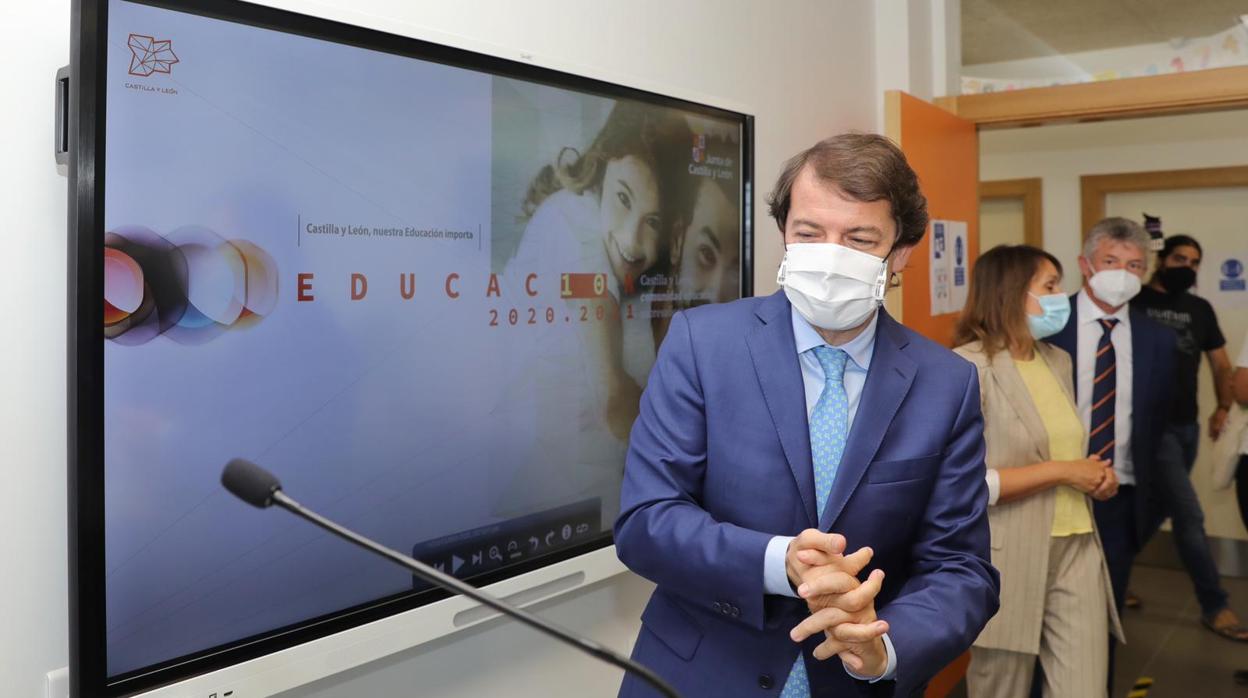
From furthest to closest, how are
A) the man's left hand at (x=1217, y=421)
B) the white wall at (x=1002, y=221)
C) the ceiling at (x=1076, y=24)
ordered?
the white wall at (x=1002, y=221), the man's left hand at (x=1217, y=421), the ceiling at (x=1076, y=24)

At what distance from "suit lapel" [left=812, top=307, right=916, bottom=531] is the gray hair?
1966mm

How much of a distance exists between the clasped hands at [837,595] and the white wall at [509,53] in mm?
856

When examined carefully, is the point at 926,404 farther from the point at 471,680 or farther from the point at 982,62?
the point at 982,62

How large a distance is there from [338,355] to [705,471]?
1.94ft

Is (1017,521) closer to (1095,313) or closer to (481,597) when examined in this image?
(1095,313)

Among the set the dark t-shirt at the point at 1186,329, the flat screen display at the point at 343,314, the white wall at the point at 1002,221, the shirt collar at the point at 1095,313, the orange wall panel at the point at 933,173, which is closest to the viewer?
the flat screen display at the point at 343,314

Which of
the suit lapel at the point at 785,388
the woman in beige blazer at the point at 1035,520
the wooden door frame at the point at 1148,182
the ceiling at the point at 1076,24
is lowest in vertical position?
the woman in beige blazer at the point at 1035,520

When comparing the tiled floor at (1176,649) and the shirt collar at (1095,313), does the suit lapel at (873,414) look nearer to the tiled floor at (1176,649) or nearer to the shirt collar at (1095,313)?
the shirt collar at (1095,313)

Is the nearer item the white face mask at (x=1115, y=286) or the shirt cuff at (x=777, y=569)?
the shirt cuff at (x=777, y=569)

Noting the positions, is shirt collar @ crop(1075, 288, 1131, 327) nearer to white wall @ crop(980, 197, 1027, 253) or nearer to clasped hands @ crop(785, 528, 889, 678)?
clasped hands @ crop(785, 528, 889, 678)

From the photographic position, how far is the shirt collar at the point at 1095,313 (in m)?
Answer: 2.96

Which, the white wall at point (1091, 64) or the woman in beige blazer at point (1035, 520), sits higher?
the white wall at point (1091, 64)

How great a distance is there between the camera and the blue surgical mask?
2.66 m

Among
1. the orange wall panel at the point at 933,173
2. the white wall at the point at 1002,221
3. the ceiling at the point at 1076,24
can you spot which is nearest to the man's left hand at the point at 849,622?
the orange wall panel at the point at 933,173
